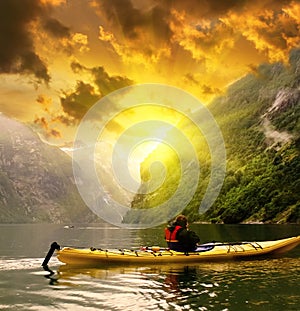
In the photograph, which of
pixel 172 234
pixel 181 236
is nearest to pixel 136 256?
pixel 172 234

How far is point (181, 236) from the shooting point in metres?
29.3

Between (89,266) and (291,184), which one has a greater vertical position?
(291,184)

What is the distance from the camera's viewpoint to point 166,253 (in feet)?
96.8

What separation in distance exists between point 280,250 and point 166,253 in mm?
10844

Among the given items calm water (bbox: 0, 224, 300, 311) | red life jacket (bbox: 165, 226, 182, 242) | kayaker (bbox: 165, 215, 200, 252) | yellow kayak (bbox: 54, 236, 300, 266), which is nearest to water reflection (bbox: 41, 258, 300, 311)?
calm water (bbox: 0, 224, 300, 311)

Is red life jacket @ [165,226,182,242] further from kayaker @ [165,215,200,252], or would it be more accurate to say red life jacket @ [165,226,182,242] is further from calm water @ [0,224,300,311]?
calm water @ [0,224,300,311]

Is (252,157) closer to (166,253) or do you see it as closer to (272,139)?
(272,139)

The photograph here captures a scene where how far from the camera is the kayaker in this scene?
29078 millimetres

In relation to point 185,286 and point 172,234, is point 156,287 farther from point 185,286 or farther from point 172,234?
point 172,234

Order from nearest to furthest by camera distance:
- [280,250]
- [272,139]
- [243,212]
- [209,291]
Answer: [209,291]
[280,250]
[243,212]
[272,139]

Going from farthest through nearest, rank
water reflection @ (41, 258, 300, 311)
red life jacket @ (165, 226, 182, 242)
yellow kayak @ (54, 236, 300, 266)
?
red life jacket @ (165, 226, 182, 242), yellow kayak @ (54, 236, 300, 266), water reflection @ (41, 258, 300, 311)

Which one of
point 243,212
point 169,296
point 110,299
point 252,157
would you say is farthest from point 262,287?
point 252,157

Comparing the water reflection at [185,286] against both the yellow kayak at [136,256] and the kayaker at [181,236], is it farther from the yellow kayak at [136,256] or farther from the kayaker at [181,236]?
the kayaker at [181,236]

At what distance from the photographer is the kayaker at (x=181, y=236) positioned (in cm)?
2908
